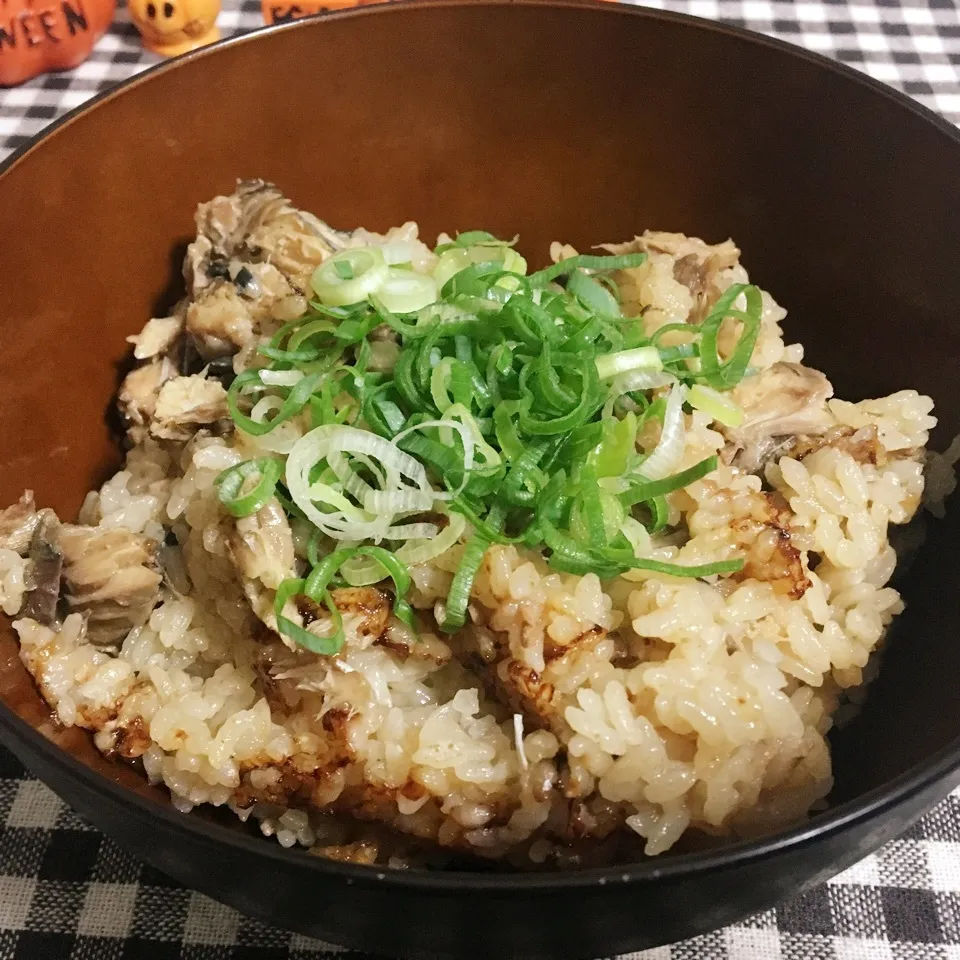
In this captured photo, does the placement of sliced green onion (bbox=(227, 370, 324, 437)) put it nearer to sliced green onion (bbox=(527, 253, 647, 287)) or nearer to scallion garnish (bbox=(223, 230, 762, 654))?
scallion garnish (bbox=(223, 230, 762, 654))

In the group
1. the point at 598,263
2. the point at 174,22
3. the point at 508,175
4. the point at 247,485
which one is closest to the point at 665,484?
the point at 598,263

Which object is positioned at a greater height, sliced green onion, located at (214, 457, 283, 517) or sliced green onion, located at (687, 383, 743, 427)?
sliced green onion, located at (214, 457, 283, 517)

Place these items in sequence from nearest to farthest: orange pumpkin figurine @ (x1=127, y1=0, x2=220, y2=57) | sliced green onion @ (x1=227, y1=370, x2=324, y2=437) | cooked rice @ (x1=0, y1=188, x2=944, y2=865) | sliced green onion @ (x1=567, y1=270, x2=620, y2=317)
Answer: cooked rice @ (x1=0, y1=188, x2=944, y2=865), sliced green onion @ (x1=227, y1=370, x2=324, y2=437), sliced green onion @ (x1=567, y1=270, x2=620, y2=317), orange pumpkin figurine @ (x1=127, y1=0, x2=220, y2=57)

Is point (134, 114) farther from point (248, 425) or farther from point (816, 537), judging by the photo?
point (816, 537)

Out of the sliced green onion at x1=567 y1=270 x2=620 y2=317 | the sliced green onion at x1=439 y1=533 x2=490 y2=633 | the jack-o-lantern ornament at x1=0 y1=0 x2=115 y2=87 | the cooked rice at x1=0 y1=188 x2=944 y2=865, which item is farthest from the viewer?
the jack-o-lantern ornament at x1=0 y1=0 x2=115 y2=87

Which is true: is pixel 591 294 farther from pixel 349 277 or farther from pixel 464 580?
pixel 464 580

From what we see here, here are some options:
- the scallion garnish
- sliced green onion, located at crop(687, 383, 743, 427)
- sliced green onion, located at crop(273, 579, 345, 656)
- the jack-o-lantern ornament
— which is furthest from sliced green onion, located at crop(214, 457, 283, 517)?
the jack-o-lantern ornament

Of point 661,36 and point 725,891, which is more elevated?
point 661,36

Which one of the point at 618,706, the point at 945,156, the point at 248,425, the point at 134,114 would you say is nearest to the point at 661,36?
the point at 945,156
